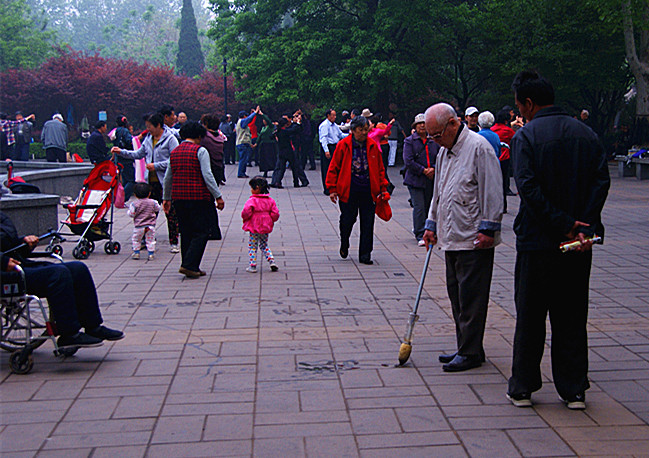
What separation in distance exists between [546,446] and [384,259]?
559 cm

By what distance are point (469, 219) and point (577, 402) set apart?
137cm

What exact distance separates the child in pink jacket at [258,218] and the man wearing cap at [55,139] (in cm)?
1346

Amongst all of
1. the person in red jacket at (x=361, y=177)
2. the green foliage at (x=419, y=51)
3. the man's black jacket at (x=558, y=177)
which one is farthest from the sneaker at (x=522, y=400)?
the green foliage at (x=419, y=51)

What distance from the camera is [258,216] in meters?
8.58

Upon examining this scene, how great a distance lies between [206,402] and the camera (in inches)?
178

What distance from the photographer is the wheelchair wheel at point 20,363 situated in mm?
5113

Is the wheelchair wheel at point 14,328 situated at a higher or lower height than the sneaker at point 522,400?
higher

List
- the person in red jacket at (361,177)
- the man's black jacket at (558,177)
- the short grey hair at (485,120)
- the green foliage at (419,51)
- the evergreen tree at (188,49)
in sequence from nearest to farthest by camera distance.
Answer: the man's black jacket at (558,177) < the person in red jacket at (361,177) < the short grey hair at (485,120) < the green foliage at (419,51) < the evergreen tree at (188,49)

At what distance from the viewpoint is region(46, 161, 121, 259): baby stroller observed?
31.5 feet

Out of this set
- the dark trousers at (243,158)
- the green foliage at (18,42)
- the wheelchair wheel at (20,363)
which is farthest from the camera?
the green foliage at (18,42)

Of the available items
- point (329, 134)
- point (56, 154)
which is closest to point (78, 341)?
point (329, 134)

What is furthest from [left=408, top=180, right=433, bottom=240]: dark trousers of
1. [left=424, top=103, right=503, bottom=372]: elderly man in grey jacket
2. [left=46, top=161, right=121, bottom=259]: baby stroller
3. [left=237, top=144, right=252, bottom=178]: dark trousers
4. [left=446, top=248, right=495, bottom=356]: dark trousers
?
[left=237, top=144, right=252, bottom=178]: dark trousers

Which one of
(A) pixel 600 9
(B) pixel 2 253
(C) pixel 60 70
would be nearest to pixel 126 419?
(B) pixel 2 253

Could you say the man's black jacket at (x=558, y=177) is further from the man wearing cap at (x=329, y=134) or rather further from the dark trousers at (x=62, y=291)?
the man wearing cap at (x=329, y=134)
